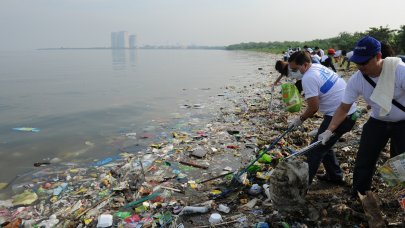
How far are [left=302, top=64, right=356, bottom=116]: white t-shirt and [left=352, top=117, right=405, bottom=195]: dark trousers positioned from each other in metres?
0.56

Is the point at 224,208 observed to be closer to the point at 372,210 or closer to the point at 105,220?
the point at 105,220

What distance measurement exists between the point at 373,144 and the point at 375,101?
0.62 meters

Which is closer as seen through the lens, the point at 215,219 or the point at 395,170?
the point at 395,170

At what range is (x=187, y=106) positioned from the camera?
41.4 feet

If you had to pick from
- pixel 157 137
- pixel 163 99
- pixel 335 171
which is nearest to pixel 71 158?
pixel 157 137

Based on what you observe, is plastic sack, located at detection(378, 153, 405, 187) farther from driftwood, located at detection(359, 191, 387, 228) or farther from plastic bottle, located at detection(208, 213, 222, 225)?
plastic bottle, located at detection(208, 213, 222, 225)

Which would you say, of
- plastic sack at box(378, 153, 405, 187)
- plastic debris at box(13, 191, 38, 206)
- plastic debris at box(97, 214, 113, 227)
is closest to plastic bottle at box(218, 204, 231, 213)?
plastic debris at box(97, 214, 113, 227)

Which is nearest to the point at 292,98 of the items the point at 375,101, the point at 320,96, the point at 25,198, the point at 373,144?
the point at 320,96

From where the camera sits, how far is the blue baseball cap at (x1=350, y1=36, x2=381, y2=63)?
3.02 m

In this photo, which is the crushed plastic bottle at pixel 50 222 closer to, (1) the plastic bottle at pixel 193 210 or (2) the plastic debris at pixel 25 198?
(2) the plastic debris at pixel 25 198

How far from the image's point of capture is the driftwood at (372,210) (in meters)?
3.27

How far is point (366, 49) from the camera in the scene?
304cm

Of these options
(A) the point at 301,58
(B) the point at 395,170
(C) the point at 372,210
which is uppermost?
(A) the point at 301,58

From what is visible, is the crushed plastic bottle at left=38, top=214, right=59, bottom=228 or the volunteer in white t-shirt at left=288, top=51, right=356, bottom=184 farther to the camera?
the crushed plastic bottle at left=38, top=214, right=59, bottom=228
